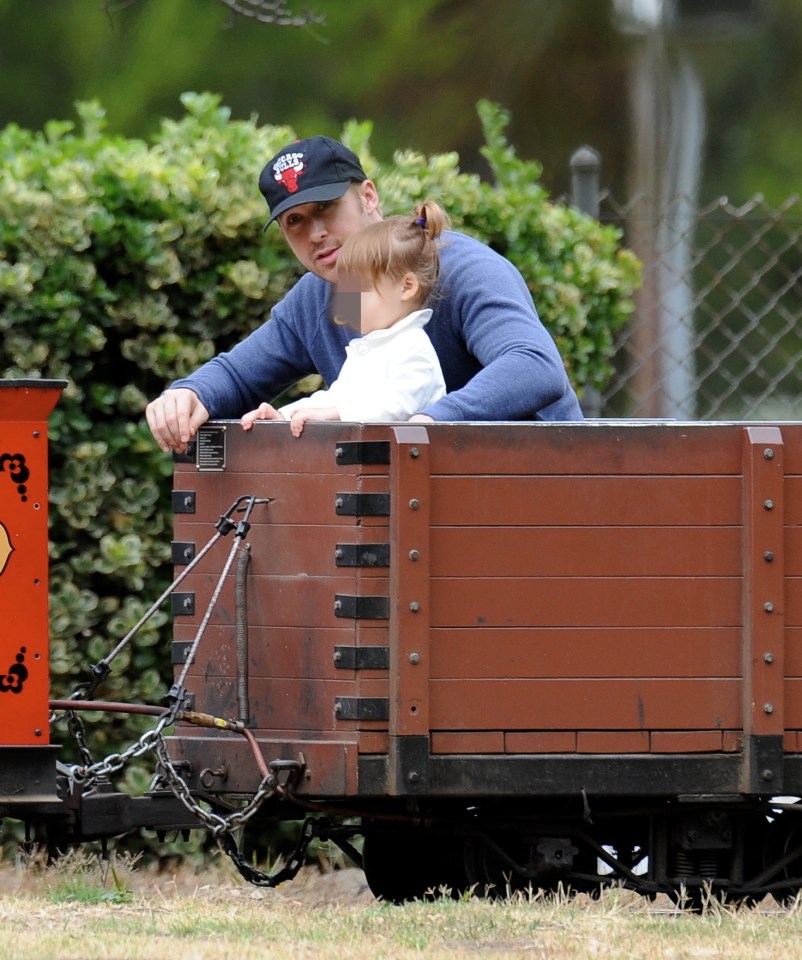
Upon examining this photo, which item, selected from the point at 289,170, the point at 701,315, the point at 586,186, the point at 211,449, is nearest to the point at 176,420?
the point at 211,449

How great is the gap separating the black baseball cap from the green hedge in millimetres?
772

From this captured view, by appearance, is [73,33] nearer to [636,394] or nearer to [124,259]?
[636,394]

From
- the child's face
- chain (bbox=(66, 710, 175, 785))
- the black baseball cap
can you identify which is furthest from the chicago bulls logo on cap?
chain (bbox=(66, 710, 175, 785))

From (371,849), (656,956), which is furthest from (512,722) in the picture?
(371,849)

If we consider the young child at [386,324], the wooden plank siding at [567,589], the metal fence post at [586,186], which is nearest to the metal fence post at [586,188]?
the metal fence post at [586,186]

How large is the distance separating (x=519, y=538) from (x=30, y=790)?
1199 mm

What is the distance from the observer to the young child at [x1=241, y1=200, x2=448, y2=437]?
388 centimetres

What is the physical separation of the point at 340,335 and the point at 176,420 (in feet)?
1.85

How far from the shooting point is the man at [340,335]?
3855 mm

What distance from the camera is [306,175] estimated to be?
4305mm

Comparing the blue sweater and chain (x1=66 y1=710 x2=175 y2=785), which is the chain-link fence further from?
chain (x1=66 y1=710 x2=175 y2=785)

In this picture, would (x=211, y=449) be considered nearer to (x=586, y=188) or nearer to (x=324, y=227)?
(x=324, y=227)

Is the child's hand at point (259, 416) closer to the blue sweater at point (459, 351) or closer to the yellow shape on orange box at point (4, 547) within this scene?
the blue sweater at point (459, 351)

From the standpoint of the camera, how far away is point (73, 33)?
473 inches
